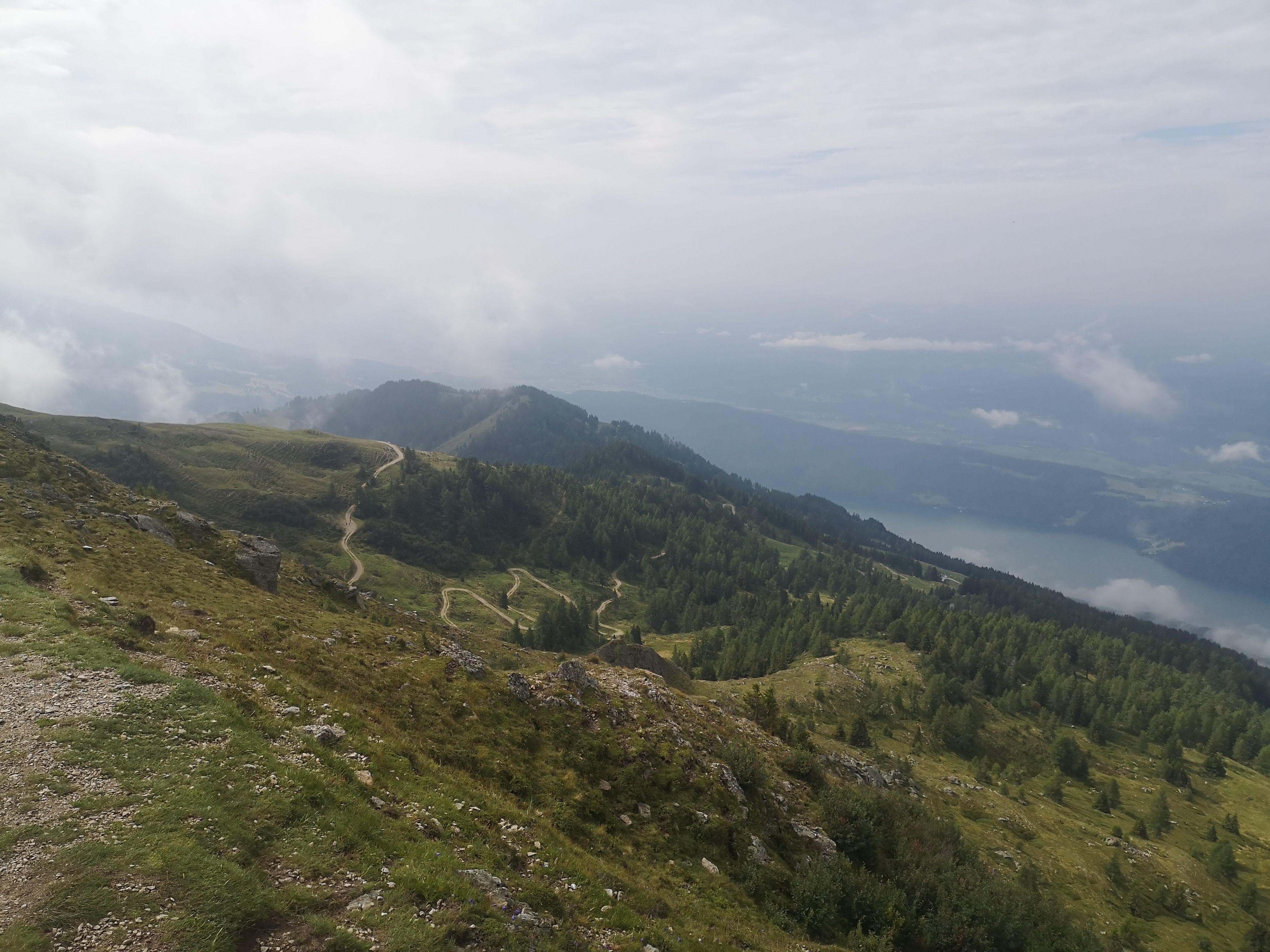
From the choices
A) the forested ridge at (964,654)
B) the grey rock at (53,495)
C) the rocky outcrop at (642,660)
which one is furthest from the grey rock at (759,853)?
the forested ridge at (964,654)

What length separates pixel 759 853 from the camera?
1028 inches

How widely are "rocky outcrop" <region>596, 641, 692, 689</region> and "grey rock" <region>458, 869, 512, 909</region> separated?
35.7 m

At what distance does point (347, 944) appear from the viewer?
1180 cm

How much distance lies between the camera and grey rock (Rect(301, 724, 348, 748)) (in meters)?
19.7

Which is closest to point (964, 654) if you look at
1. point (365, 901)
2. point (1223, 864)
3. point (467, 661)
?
point (1223, 864)

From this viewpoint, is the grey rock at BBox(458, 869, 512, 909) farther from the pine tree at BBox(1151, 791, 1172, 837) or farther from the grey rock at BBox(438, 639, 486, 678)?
the pine tree at BBox(1151, 791, 1172, 837)

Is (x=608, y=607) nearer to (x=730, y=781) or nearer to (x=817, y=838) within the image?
(x=730, y=781)

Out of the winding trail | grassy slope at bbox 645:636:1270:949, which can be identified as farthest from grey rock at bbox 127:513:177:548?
the winding trail

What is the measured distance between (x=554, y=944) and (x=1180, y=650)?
9451 inches

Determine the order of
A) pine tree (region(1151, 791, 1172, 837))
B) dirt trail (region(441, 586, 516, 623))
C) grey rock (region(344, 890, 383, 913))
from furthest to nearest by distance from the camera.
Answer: dirt trail (region(441, 586, 516, 623)) < pine tree (region(1151, 791, 1172, 837)) < grey rock (region(344, 890, 383, 913))

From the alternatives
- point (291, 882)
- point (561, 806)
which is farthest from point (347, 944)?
point (561, 806)

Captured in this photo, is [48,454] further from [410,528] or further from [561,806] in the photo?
[410,528]

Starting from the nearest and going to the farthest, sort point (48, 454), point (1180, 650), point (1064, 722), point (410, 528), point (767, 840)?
1. point (767, 840)
2. point (48, 454)
3. point (1064, 722)
4. point (1180, 650)
5. point (410, 528)

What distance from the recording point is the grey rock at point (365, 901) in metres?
13.0
